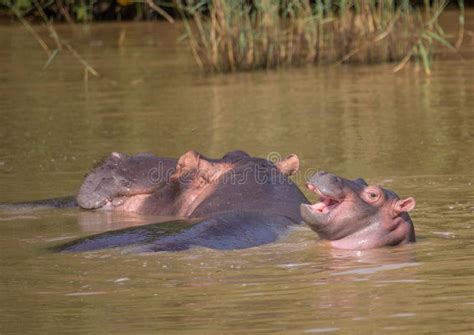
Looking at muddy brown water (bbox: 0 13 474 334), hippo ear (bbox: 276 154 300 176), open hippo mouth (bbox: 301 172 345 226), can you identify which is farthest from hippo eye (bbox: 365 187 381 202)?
hippo ear (bbox: 276 154 300 176)

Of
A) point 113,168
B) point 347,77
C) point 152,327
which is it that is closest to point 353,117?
point 347,77

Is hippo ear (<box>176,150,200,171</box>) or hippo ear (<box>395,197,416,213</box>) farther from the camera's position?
hippo ear (<box>176,150,200,171</box>)

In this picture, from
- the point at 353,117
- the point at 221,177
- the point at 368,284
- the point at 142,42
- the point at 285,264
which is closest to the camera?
the point at 368,284

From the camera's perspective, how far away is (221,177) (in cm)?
631

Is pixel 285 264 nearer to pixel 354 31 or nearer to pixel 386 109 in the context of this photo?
pixel 386 109

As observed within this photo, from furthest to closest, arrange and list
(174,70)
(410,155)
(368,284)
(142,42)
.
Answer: (142,42) → (174,70) → (410,155) → (368,284)

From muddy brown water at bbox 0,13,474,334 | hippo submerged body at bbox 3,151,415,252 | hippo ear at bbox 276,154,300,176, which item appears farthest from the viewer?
hippo ear at bbox 276,154,300,176

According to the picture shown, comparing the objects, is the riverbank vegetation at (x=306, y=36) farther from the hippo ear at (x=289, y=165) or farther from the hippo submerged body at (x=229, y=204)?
the hippo ear at (x=289, y=165)

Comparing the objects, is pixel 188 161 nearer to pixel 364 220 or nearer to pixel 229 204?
pixel 229 204

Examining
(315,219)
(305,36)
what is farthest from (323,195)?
(305,36)

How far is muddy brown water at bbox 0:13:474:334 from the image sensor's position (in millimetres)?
4207

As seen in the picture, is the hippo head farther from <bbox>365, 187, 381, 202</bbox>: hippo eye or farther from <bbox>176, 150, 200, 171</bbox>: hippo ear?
<bbox>176, 150, 200, 171</bbox>: hippo ear

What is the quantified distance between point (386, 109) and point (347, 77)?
2.08 m

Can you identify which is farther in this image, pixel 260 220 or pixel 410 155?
pixel 410 155
